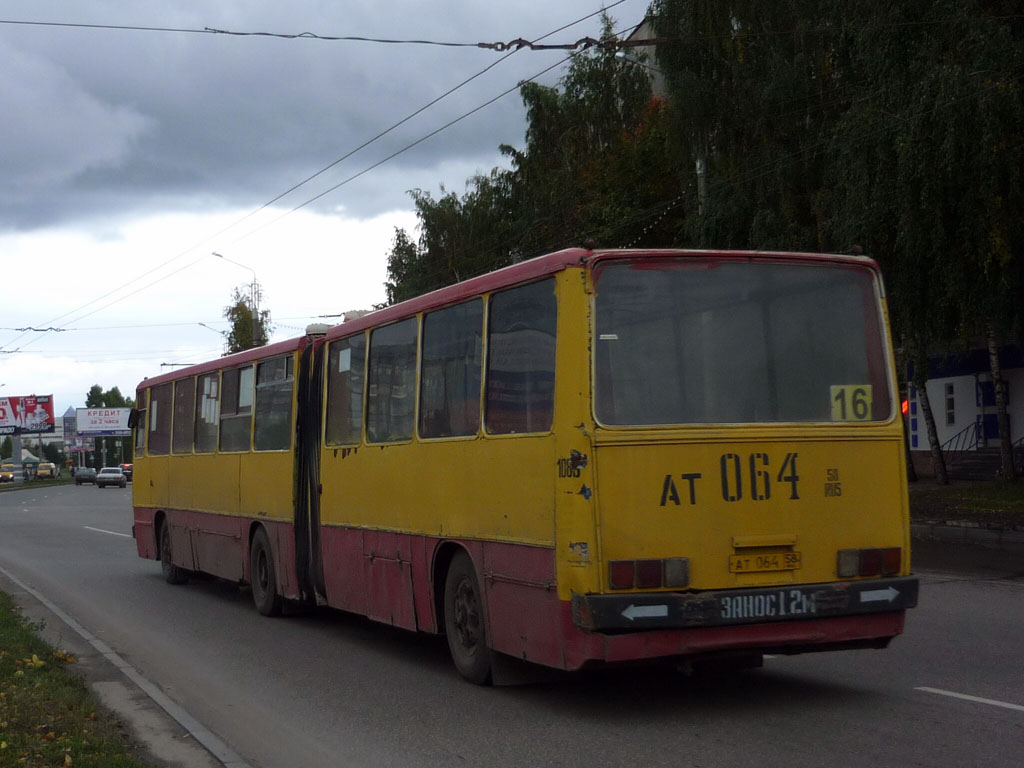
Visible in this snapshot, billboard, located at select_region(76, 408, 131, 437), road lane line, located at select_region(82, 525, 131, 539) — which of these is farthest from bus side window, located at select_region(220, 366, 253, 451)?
billboard, located at select_region(76, 408, 131, 437)

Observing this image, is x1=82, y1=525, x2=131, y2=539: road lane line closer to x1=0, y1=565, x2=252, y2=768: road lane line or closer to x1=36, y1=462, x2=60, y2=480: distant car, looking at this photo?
x1=0, y1=565, x2=252, y2=768: road lane line

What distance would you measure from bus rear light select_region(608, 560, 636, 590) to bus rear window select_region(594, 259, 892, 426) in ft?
2.60

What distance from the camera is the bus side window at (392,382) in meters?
10.2

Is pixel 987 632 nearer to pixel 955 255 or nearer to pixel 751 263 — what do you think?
pixel 751 263

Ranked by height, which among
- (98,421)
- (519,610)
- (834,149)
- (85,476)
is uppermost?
(98,421)

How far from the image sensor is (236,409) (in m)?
15.2

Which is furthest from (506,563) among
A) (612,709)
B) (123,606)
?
(123,606)

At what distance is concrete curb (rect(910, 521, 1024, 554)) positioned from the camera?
1994 centimetres

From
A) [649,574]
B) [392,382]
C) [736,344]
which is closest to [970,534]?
[392,382]

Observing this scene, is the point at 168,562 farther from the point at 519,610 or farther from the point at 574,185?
the point at 574,185

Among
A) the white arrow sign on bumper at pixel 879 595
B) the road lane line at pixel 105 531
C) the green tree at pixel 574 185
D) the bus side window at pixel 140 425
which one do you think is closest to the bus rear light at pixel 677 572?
the white arrow sign on bumper at pixel 879 595

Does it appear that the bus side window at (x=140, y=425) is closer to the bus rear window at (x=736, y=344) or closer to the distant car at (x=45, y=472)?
the bus rear window at (x=736, y=344)

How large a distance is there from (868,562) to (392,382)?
412 centimetres

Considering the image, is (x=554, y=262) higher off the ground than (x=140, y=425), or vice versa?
(x=554, y=262)
